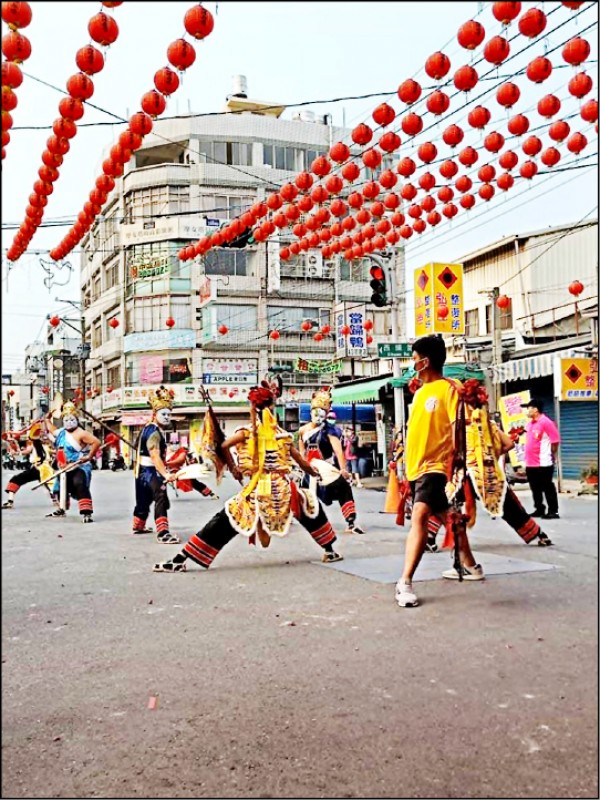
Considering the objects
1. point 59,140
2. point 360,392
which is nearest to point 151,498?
point 59,140

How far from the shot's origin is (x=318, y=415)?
8.86 m

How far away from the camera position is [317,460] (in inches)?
330

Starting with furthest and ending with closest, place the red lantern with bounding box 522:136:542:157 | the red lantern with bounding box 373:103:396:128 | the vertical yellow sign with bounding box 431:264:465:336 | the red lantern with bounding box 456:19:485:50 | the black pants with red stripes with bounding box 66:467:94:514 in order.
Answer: the black pants with red stripes with bounding box 66:467:94:514 → the vertical yellow sign with bounding box 431:264:465:336 → the red lantern with bounding box 373:103:396:128 → the red lantern with bounding box 522:136:542:157 → the red lantern with bounding box 456:19:485:50

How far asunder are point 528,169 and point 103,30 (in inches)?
174

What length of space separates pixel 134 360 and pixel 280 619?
2486 cm

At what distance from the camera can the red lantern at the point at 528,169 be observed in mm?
6281

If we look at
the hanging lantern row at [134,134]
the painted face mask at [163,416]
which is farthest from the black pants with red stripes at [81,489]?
the hanging lantern row at [134,134]

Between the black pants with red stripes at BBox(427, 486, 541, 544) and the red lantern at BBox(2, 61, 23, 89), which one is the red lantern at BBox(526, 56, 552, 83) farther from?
the red lantern at BBox(2, 61, 23, 89)

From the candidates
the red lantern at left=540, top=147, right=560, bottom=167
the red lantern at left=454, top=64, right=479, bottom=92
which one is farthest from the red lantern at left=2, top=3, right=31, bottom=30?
the red lantern at left=540, top=147, right=560, bottom=167

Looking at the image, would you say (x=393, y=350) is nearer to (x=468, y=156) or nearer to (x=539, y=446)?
(x=539, y=446)

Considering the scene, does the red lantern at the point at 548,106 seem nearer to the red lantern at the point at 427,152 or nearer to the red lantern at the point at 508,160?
the red lantern at the point at 508,160

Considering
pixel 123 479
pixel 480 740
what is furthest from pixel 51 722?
pixel 123 479

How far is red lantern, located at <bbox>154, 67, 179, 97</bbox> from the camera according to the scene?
16.4 feet

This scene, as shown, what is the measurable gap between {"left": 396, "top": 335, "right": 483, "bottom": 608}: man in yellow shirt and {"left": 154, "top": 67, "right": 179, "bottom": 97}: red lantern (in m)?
2.47
